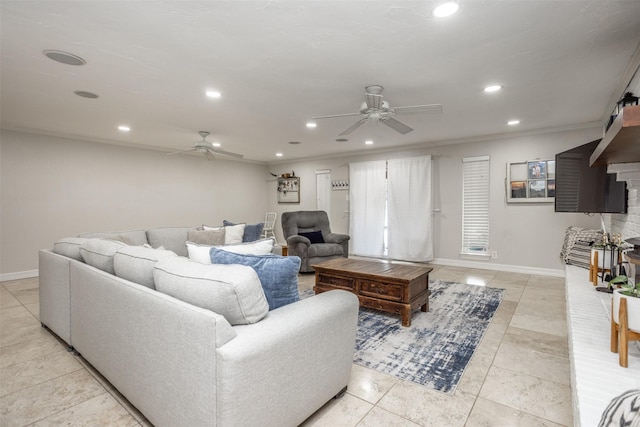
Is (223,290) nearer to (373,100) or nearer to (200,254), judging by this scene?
(200,254)

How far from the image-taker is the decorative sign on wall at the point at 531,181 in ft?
15.9

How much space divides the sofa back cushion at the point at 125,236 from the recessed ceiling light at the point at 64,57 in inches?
71.2

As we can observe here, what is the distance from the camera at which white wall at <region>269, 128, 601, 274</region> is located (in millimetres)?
4809

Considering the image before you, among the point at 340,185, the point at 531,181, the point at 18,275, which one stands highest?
the point at 340,185

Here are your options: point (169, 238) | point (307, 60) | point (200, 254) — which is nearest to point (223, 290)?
point (200, 254)

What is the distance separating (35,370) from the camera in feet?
7.23

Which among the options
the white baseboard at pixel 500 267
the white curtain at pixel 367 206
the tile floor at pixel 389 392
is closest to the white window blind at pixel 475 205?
the white baseboard at pixel 500 267

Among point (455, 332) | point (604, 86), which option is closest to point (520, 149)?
point (604, 86)

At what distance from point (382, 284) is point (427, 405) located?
1.39m

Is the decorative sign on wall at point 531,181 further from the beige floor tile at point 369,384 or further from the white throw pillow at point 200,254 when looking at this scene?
the white throw pillow at point 200,254

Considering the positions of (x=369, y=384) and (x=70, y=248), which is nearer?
(x=369, y=384)

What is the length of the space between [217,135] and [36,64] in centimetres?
274

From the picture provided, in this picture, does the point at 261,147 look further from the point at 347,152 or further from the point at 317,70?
the point at 317,70

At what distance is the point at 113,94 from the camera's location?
3.28 m
